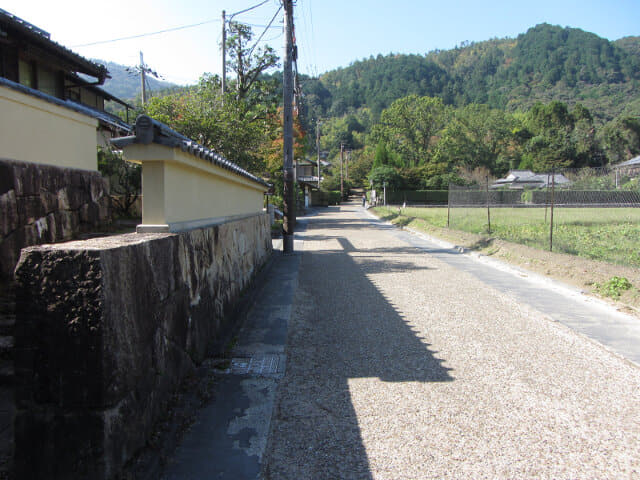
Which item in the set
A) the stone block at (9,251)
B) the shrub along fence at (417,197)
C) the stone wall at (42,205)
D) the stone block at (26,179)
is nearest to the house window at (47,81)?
the stone wall at (42,205)

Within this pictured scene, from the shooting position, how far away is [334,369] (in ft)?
16.3

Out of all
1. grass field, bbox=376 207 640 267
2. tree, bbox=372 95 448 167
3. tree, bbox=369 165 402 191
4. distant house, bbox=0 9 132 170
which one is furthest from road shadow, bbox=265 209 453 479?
tree, bbox=372 95 448 167

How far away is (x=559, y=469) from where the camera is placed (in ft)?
10.3

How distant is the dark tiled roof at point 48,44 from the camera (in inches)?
413

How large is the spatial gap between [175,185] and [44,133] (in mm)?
2440

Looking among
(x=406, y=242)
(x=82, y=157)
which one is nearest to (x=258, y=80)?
(x=406, y=242)

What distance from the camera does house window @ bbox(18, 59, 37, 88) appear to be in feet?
42.0

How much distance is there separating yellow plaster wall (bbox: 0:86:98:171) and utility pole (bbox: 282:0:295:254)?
310 inches

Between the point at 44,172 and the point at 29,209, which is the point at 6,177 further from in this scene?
→ the point at 44,172

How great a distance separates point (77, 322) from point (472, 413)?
313 centimetres

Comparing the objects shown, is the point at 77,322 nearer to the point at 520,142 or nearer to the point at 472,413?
the point at 472,413

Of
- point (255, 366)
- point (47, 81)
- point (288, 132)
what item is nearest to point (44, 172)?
point (255, 366)

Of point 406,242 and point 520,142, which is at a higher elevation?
point 520,142

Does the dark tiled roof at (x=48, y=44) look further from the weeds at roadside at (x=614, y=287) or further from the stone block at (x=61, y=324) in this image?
the weeds at roadside at (x=614, y=287)
